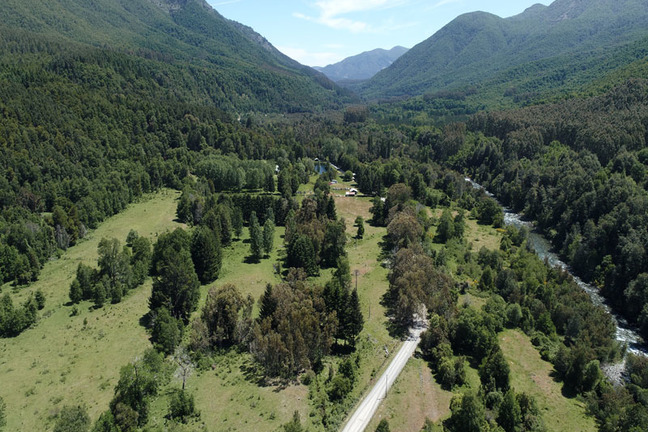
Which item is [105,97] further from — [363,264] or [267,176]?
[363,264]

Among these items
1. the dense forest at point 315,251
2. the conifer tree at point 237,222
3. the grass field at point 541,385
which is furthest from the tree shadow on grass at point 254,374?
the conifer tree at point 237,222

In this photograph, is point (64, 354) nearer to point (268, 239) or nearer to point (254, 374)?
point (254, 374)

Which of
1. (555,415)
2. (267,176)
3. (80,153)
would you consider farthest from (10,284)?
(555,415)

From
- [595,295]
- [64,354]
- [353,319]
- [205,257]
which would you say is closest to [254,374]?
[353,319]

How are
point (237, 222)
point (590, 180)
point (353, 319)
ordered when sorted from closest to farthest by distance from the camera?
point (353, 319)
point (237, 222)
point (590, 180)

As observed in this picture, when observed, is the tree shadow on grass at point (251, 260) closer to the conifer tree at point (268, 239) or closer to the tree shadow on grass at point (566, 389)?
the conifer tree at point (268, 239)

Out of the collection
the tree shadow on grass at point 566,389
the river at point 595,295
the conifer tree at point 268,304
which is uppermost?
the conifer tree at point 268,304
